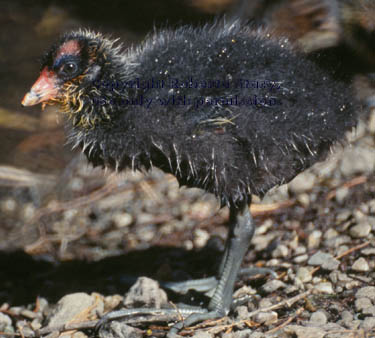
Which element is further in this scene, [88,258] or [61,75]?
[88,258]

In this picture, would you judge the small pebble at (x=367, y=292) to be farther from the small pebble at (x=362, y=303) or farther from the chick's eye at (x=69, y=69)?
the chick's eye at (x=69, y=69)

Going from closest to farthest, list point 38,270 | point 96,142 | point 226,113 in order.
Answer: point 226,113 → point 96,142 → point 38,270

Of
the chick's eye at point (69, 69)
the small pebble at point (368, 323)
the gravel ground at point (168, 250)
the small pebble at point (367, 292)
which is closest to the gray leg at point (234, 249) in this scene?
the gravel ground at point (168, 250)

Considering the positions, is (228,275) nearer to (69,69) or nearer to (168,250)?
(168,250)

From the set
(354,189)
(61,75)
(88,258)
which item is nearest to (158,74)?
(61,75)

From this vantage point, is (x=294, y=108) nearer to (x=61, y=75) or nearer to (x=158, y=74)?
(x=158, y=74)

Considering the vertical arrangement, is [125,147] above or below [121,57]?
below

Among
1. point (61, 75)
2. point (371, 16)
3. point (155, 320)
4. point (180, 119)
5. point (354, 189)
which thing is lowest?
point (155, 320)
